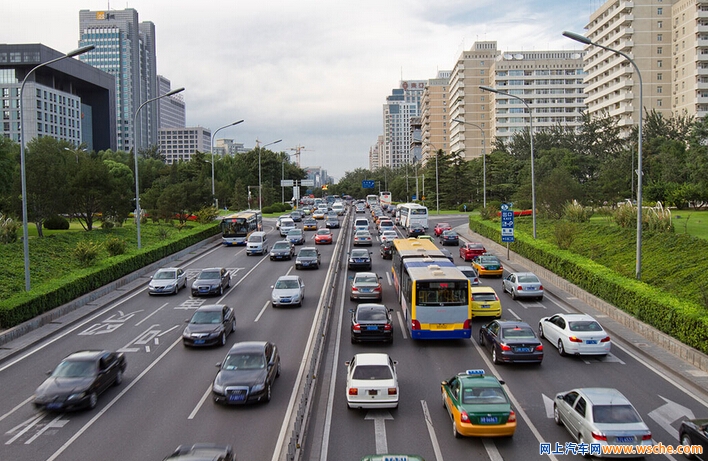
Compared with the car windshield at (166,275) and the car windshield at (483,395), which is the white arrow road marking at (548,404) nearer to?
the car windshield at (483,395)

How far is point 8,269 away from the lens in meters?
32.6

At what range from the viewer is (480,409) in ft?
43.7

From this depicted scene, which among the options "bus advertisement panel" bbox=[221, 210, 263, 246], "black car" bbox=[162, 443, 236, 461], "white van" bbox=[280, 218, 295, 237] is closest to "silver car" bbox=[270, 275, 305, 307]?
"black car" bbox=[162, 443, 236, 461]

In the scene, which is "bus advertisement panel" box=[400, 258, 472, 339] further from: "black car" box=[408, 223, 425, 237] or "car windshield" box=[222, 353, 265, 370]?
"black car" box=[408, 223, 425, 237]

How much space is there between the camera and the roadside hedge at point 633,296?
19.5 m

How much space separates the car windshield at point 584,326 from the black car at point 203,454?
1348 centimetres

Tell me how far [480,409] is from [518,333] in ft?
21.5

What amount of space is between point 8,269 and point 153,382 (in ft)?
64.1

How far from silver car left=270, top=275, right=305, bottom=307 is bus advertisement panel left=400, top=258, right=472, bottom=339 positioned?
26.5 feet

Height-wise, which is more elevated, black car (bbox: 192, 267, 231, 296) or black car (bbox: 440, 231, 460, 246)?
black car (bbox: 440, 231, 460, 246)

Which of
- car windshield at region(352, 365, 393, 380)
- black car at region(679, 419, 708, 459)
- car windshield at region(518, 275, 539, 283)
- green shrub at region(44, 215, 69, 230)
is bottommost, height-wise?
black car at region(679, 419, 708, 459)

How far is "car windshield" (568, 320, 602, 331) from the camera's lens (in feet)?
66.4

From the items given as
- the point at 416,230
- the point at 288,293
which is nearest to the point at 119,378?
the point at 288,293

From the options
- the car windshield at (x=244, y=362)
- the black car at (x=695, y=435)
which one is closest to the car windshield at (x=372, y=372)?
the car windshield at (x=244, y=362)
